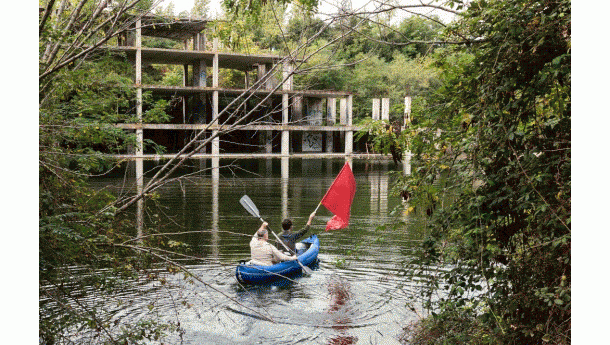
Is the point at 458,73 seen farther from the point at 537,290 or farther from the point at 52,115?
the point at 52,115

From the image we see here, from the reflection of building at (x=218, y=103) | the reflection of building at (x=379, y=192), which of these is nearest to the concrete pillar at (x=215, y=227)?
the reflection of building at (x=379, y=192)

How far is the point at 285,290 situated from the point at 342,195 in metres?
2.05

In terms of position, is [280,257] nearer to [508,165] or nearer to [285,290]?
[285,290]

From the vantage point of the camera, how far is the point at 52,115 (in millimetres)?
6363

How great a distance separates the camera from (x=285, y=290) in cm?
986

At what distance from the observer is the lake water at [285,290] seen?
7.52 metres

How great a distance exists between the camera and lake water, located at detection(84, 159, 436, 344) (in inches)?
296

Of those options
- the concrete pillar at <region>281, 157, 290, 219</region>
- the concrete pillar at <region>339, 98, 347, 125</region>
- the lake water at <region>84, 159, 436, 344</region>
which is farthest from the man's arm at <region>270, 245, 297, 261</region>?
the concrete pillar at <region>339, 98, 347, 125</region>

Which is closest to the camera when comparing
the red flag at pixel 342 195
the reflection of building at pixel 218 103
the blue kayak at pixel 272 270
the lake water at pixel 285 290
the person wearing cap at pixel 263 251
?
the lake water at pixel 285 290

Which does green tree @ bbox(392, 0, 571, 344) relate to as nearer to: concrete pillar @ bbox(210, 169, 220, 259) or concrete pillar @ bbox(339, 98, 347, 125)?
concrete pillar @ bbox(210, 169, 220, 259)

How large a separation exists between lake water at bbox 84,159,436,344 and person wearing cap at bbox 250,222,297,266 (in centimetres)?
44

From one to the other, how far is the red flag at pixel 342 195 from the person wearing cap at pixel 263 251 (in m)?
1.36

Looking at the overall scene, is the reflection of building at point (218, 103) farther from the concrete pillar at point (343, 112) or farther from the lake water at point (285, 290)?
the lake water at point (285, 290)

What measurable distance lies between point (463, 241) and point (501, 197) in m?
0.63
